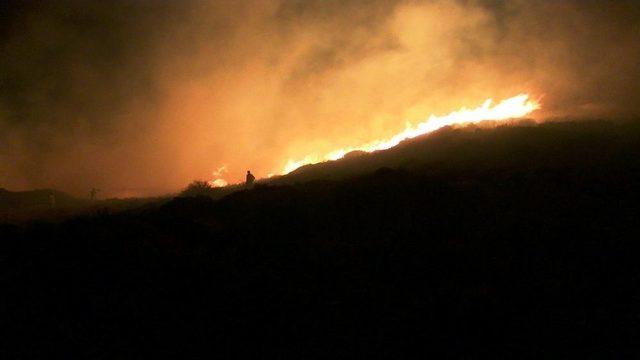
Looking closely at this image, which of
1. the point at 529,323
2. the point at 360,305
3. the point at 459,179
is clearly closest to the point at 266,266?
the point at 360,305

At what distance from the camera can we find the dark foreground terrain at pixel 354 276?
12.7 metres

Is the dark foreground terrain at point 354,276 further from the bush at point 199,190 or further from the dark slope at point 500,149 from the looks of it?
the bush at point 199,190

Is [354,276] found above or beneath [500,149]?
beneath

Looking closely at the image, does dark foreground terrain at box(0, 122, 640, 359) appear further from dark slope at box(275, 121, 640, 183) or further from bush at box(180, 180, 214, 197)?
bush at box(180, 180, 214, 197)

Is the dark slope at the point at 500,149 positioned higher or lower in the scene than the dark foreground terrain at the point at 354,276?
higher

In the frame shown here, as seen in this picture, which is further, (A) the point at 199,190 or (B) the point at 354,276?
(A) the point at 199,190

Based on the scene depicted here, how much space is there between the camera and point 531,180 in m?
28.1

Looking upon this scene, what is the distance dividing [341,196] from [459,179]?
377 inches

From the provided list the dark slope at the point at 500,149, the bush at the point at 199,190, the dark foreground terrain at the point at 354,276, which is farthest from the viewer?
the bush at the point at 199,190

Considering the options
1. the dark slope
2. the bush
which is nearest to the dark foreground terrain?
the dark slope

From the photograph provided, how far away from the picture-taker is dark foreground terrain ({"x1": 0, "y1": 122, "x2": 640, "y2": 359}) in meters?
12.7

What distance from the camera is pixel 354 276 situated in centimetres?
1744

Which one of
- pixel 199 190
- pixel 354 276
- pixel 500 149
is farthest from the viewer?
pixel 199 190

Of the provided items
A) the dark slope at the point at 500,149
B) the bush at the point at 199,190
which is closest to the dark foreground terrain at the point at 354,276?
the dark slope at the point at 500,149
